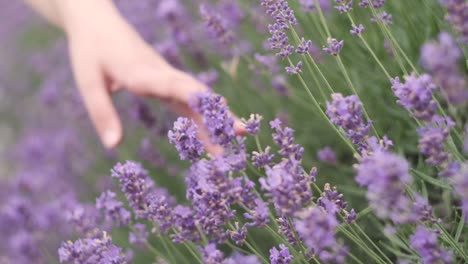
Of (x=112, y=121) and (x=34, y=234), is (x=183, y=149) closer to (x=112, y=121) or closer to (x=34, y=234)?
(x=112, y=121)

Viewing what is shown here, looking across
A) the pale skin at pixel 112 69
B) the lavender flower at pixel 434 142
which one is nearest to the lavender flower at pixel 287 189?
the lavender flower at pixel 434 142

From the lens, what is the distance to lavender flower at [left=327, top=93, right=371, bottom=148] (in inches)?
42.6

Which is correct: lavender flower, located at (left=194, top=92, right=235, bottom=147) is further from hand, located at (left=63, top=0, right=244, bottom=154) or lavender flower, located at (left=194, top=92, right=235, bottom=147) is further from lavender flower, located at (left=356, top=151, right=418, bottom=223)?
hand, located at (left=63, top=0, right=244, bottom=154)

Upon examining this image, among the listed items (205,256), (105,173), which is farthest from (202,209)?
(105,173)

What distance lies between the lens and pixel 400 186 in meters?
0.92

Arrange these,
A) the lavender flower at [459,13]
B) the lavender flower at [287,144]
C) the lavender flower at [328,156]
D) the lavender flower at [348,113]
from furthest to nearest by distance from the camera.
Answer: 1. the lavender flower at [328,156]
2. the lavender flower at [287,144]
3. the lavender flower at [348,113]
4. the lavender flower at [459,13]

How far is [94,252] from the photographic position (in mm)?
1422

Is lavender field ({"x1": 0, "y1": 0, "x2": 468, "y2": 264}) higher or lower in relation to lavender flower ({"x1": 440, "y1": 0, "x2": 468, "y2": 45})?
lower

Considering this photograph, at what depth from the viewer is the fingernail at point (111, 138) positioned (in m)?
2.03

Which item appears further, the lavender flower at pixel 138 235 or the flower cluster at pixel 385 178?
the lavender flower at pixel 138 235

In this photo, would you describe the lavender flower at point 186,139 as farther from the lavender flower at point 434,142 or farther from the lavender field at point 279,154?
the lavender flower at point 434,142

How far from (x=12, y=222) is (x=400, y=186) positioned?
175cm

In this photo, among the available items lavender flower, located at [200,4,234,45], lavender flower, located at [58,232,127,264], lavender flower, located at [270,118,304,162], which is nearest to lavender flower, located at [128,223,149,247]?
lavender flower, located at [58,232,127,264]

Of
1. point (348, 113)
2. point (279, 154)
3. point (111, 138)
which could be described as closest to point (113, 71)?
point (111, 138)
